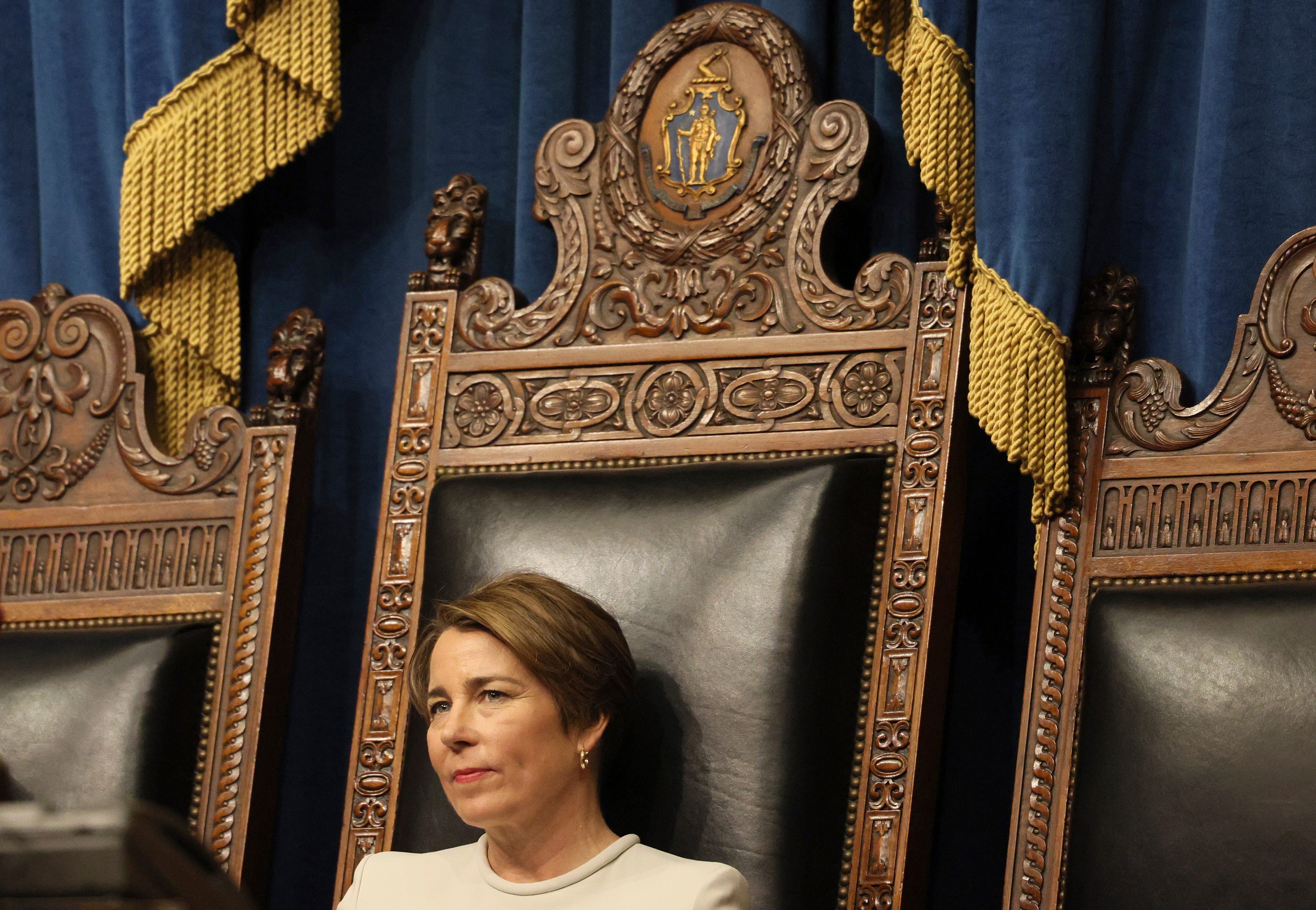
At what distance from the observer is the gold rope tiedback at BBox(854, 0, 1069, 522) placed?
2.00 m

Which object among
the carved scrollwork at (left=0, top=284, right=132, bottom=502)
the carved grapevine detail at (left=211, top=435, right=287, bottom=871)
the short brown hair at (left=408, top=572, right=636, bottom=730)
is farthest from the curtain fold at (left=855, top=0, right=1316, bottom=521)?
the carved scrollwork at (left=0, top=284, right=132, bottom=502)

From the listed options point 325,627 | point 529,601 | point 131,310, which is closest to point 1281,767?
point 529,601

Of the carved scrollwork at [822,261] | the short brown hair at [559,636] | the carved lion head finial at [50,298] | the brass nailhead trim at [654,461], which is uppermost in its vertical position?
the carved scrollwork at [822,261]

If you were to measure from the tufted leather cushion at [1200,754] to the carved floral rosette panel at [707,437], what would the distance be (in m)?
0.22

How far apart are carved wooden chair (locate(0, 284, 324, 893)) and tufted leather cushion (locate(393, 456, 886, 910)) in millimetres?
296

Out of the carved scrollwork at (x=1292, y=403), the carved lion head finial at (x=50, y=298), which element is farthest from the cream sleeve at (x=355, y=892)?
the carved scrollwork at (x=1292, y=403)

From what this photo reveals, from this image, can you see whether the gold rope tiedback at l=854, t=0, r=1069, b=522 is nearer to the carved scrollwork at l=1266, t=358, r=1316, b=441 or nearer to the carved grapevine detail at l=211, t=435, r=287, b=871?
the carved scrollwork at l=1266, t=358, r=1316, b=441

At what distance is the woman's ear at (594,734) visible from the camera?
77.8 inches

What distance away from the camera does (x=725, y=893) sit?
1.82 m

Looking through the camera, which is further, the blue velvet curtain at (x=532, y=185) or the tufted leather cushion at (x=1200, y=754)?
the blue velvet curtain at (x=532, y=185)

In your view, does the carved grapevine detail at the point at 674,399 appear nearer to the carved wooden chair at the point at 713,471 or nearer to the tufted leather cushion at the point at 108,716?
the carved wooden chair at the point at 713,471

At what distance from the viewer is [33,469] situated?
250 cm

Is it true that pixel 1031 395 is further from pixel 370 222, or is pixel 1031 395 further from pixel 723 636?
pixel 370 222

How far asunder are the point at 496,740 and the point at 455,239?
82 centimetres
